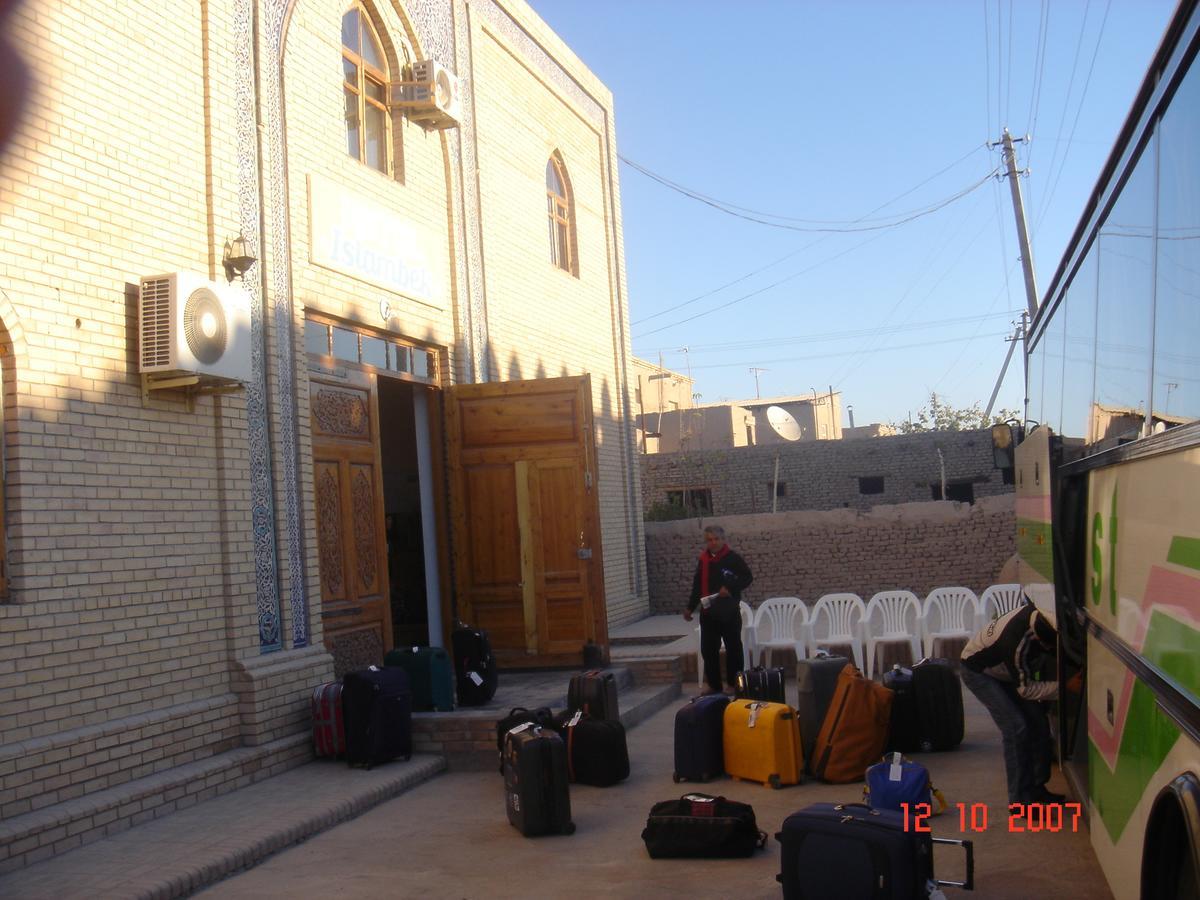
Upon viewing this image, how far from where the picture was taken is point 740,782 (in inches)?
317

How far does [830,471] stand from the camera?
1075 inches

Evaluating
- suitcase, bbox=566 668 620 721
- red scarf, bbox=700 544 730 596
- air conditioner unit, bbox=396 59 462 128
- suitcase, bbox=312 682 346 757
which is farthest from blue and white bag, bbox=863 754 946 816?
air conditioner unit, bbox=396 59 462 128

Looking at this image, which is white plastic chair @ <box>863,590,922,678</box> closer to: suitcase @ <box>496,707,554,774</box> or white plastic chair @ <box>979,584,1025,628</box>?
white plastic chair @ <box>979,584,1025,628</box>

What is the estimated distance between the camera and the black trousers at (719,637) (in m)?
10.9

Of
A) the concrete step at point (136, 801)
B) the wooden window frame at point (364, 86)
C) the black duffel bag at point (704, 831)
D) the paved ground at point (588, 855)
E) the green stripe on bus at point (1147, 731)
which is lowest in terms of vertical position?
the paved ground at point (588, 855)

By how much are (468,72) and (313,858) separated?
30.9ft

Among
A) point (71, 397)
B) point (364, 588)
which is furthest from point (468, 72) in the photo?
point (71, 397)

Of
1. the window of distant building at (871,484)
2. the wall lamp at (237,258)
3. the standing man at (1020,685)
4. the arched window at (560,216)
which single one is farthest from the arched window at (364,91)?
the window of distant building at (871,484)

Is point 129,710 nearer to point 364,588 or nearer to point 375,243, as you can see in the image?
point 364,588

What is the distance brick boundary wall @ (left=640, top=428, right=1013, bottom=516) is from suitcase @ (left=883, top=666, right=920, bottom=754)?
1625 centimetres

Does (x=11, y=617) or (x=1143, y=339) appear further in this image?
(x=11, y=617)

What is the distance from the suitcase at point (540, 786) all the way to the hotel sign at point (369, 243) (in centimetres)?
490

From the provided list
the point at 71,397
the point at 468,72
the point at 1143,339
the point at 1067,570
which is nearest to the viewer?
the point at 1143,339

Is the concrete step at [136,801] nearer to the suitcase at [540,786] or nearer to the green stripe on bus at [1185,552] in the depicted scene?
the suitcase at [540,786]
